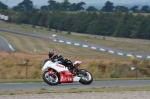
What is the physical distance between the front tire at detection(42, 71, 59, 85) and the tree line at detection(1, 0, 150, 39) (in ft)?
99.7

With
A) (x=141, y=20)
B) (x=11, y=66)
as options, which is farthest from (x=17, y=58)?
(x=141, y=20)

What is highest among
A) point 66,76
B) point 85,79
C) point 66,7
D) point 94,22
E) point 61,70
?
point 66,7

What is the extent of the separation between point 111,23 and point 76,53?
12603 mm

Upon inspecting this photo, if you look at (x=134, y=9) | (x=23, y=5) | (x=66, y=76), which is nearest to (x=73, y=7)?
(x=23, y=5)

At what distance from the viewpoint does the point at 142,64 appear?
86.2ft

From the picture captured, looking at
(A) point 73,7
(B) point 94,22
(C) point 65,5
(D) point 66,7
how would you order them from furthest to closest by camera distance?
(A) point 73,7
(C) point 65,5
(D) point 66,7
(B) point 94,22

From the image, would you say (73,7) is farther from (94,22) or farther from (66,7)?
(94,22)

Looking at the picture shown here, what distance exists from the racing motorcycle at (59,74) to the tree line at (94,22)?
3002cm

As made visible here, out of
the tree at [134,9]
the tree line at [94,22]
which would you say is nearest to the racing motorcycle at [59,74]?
the tree line at [94,22]

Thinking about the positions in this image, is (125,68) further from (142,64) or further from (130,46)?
(130,46)

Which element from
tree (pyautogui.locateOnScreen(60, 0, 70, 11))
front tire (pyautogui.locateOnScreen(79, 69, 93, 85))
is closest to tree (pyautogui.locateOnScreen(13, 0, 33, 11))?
tree (pyautogui.locateOnScreen(60, 0, 70, 11))

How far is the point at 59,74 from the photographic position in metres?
17.1

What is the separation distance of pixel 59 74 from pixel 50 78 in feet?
1.14

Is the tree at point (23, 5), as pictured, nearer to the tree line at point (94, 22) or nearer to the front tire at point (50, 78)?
the tree line at point (94, 22)
